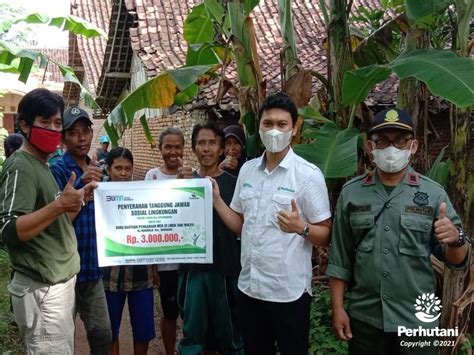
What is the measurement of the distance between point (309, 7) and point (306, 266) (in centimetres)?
817

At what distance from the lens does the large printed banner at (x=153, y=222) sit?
A: 2725 millimetres

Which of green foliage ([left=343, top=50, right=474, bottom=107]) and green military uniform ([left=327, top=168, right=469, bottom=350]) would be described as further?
green foliage ([left=343, top=50, right=474, bottom=107])

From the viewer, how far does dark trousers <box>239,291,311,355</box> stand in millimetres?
2273

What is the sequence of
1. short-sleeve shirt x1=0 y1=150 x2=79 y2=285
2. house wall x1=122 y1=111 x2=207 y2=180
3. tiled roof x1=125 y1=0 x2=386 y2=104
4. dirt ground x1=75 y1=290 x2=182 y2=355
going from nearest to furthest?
short-sleeve shirt x1=0 y1=150 x2=79 y2=285 → dirt ground x1=75 y1=290 x2=182 y2=355 → tiled roof x1=125 y1=0 x2=386 y2=104 → house wall x1=122 y1=111 x2=207 y2=180

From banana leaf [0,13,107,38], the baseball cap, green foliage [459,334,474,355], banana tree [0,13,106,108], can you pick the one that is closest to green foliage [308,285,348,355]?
green foliage [459,334,474,355]

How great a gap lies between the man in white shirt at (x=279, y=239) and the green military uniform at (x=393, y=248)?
0.19 meters

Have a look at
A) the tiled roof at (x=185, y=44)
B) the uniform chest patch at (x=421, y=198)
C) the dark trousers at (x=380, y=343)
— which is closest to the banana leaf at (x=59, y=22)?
the tiled roof at (x=185, y=44)

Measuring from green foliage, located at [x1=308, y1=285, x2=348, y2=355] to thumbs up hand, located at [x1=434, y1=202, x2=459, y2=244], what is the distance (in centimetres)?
172

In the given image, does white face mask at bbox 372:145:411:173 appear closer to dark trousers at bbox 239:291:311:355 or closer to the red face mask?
dark trousers at bbox 239:291:311:355

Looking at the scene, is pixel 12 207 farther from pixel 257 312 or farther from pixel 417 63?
pixel 417 63

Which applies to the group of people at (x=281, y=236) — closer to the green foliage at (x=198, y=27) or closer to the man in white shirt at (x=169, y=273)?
the man in white shirt at (x=169, y=273)

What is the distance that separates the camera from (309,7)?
9.38 metres

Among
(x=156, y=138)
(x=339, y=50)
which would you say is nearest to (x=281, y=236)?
(x=339, y=50)

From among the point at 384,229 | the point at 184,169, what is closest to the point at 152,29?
the point at 184,169
